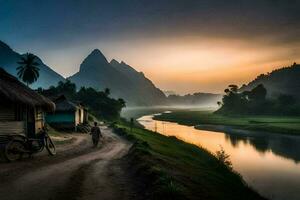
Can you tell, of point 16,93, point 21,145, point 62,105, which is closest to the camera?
point 21,145

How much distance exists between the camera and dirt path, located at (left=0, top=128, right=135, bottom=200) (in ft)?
48.3

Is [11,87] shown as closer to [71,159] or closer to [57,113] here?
[71,159]

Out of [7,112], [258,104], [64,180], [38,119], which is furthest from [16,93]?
[258,104]

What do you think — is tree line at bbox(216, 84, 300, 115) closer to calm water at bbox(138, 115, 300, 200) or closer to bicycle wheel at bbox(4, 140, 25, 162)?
calm water at bbox(138, 115, 300, 200)

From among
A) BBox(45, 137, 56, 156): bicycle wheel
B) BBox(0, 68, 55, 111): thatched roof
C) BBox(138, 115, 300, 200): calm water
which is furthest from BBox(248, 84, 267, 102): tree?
BBox(45, 137, 56, 156): bicycle wheel

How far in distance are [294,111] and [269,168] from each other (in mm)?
114363

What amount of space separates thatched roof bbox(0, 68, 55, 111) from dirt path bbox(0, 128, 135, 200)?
5.43 meters

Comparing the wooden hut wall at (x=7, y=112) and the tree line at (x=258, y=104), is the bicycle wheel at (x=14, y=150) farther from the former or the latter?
the tree line at (x=258, y=104)

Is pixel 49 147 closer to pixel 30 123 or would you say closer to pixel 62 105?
pixel 30 123

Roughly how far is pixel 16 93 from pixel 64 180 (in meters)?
12.8

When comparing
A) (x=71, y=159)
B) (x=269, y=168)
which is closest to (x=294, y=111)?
(x=269, y=168)

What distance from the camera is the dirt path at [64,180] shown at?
48.3 feet

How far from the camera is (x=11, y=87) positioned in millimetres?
28484

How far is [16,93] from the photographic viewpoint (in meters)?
27.5
